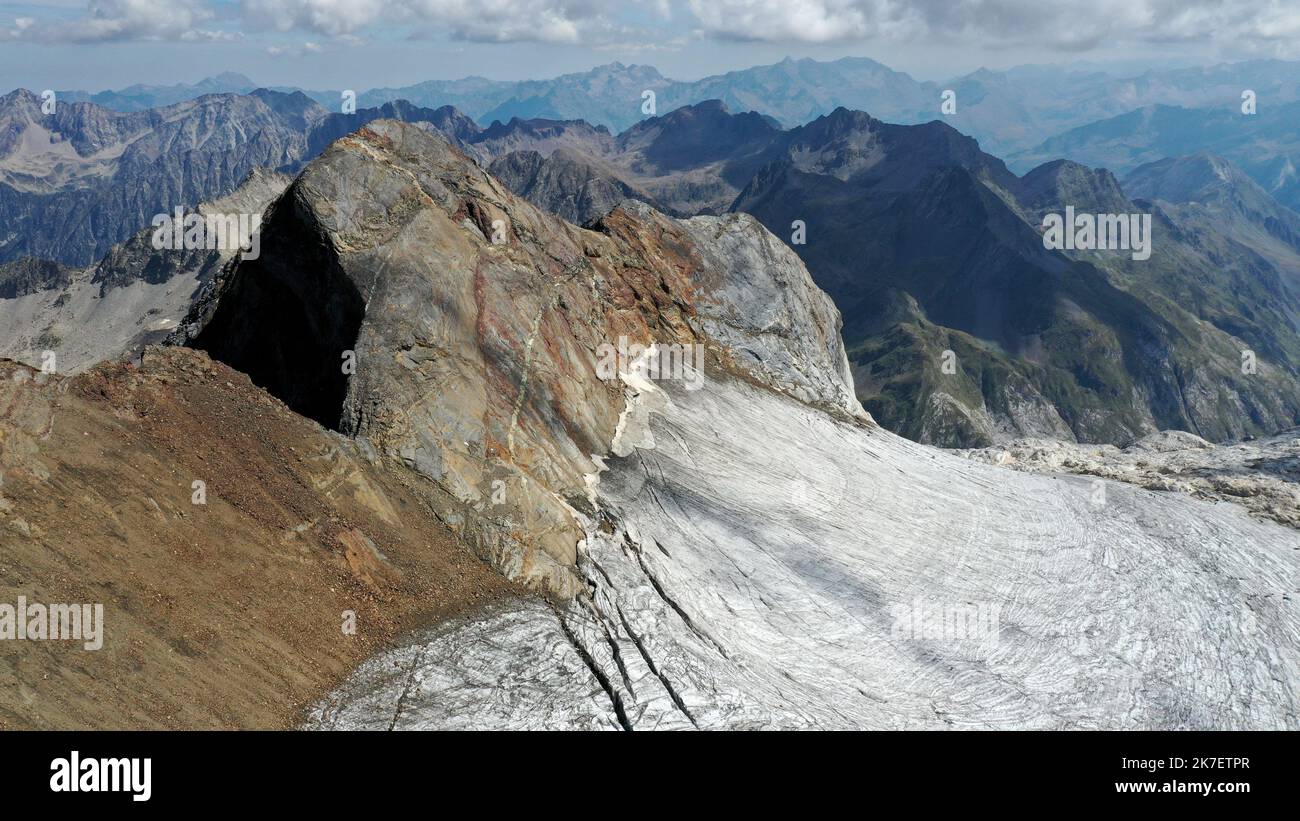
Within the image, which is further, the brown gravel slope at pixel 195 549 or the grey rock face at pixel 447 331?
the grey rock face at pixel 447 331

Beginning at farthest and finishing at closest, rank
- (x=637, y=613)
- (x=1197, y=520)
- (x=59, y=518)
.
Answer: (x=1197, y=520) → (x=637, y=613) → (x=59, y=518)

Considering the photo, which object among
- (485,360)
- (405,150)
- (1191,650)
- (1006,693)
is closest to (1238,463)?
(1191,650)

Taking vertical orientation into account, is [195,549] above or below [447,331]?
below

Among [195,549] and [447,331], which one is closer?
[195,549]

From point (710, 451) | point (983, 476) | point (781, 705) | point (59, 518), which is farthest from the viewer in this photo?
point (983, 476)

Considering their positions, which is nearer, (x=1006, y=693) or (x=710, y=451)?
(x=1006, y=693)

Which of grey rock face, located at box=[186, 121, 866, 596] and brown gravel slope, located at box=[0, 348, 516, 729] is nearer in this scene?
brown gravel slope, located at box=[0, 348, 516, 729]

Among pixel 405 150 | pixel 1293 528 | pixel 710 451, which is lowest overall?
pixel 1293 528

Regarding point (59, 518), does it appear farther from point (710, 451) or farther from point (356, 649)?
point (710, 451)
